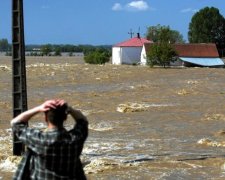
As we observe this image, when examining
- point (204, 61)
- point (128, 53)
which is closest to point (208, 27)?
point (204, 61)

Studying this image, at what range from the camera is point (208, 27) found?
96812mm

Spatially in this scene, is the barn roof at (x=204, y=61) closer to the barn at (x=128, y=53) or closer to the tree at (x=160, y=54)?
the barn at (x=128, y=53)

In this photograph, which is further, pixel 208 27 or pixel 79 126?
pixel 208 27

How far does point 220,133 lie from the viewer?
15.8 m

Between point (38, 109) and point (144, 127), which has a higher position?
point (38, 109)

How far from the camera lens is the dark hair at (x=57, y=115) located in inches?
179

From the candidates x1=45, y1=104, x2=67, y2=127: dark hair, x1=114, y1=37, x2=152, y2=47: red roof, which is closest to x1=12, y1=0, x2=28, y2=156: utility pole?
x1=45, y1=104, x2=67, y2=127: dark hair

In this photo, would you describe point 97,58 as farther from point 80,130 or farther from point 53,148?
point 53,148

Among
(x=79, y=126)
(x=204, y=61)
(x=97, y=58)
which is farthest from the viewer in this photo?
(x=97, y=58)

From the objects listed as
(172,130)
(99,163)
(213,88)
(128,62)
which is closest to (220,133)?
(172,130)

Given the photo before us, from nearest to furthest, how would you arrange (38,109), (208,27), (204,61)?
(38,109) → (204,61) → (208,27)

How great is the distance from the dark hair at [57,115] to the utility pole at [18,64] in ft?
25.1

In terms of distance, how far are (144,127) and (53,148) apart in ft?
42.5

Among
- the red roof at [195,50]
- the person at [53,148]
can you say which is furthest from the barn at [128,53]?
the person at [53,148]
